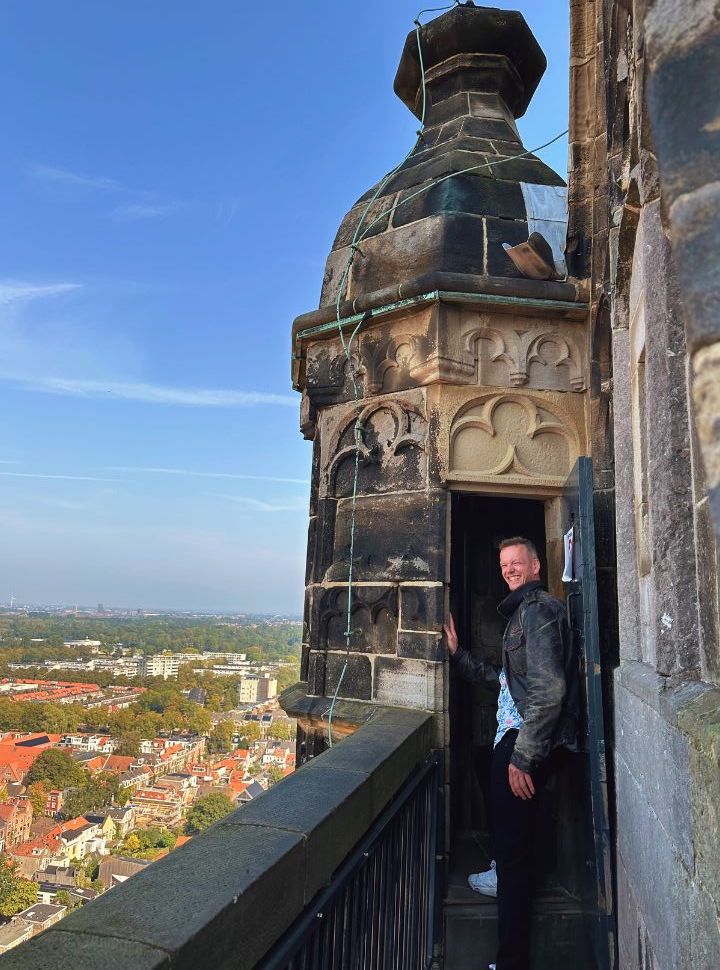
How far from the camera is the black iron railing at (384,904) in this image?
144 cm

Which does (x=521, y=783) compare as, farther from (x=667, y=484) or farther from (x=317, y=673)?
(x=667, y=484)

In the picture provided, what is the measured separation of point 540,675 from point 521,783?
0.39 m

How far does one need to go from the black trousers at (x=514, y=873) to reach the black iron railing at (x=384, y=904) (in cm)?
29

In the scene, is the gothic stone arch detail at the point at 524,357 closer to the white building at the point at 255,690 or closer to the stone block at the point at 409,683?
the stone block at the point at 409,683

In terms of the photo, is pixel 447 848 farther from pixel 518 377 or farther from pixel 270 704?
pixel 270 704

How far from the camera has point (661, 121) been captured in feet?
2.36

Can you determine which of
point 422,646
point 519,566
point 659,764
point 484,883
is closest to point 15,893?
point 484,883

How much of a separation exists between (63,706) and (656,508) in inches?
1083

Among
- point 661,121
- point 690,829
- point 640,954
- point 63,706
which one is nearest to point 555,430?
point 640,954

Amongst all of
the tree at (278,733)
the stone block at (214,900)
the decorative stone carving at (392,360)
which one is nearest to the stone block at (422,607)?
the decorative stone carving at (392,360)

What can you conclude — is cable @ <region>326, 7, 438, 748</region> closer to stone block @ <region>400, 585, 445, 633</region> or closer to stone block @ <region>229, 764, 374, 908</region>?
stone block @ <region>400, 585, 445, 633</region>

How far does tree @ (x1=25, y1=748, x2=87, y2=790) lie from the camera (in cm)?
1733

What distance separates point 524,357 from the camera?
10.8 ft

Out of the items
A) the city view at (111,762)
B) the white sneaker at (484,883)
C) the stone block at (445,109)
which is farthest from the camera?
the city view at (111,762)
